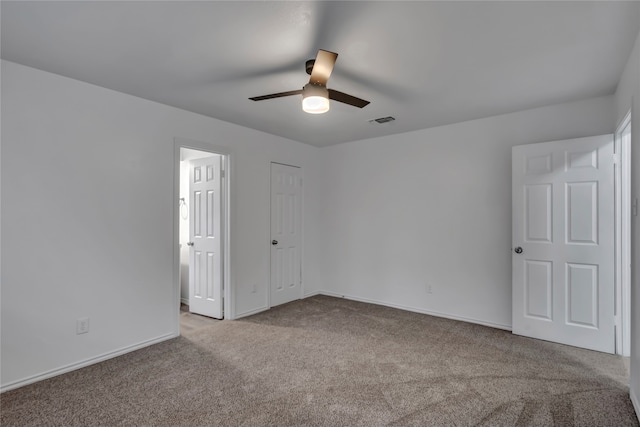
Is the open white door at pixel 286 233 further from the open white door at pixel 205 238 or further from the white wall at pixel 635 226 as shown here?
the white wall at pixel 635 226

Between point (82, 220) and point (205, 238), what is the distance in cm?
158

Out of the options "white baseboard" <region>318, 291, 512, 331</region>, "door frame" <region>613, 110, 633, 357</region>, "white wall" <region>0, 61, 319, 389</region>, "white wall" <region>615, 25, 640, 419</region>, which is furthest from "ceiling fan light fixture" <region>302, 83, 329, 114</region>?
"white baseboard" <region>318, 291, 512, 331</region>

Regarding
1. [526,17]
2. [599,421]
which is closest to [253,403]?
[599,421]

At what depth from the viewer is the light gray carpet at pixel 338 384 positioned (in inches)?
82.2

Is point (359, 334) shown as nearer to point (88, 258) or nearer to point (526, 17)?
point (88, 258)

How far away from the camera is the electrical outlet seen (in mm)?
2764

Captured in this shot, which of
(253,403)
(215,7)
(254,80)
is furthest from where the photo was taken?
(254,80)

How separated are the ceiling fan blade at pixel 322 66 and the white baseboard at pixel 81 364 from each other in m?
2.88

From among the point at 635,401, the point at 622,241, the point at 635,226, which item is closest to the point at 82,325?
the point at 635,401

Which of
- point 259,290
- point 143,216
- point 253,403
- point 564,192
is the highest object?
point 564,192

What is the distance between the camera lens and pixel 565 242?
3.23 meters

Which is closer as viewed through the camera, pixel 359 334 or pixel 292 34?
pixel 292 34

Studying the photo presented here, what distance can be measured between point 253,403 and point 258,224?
247cm

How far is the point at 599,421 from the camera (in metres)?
2.04
